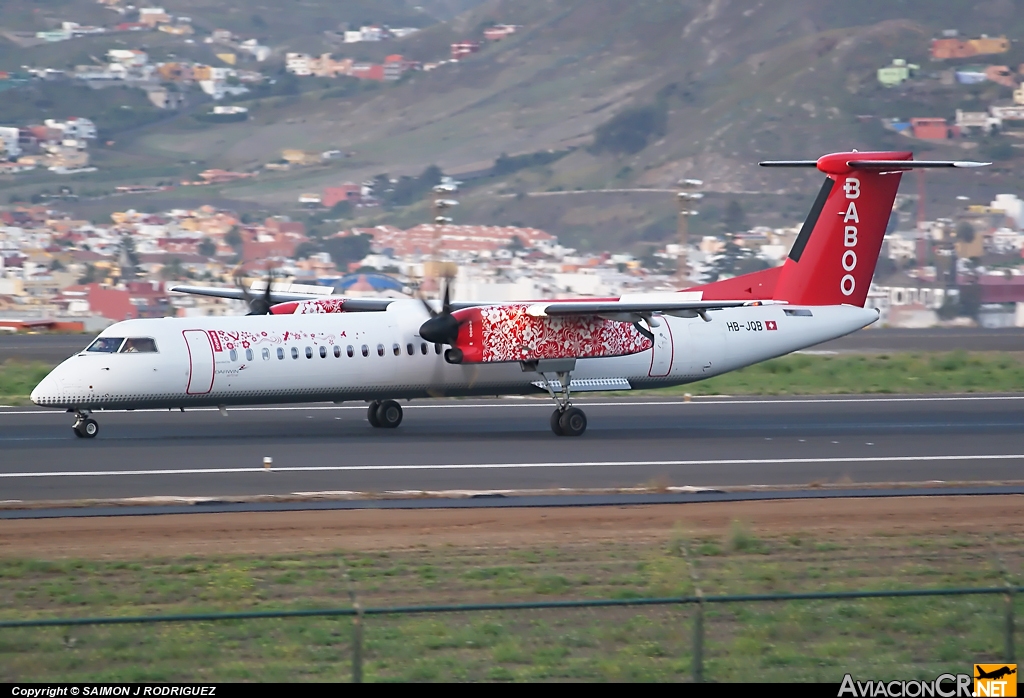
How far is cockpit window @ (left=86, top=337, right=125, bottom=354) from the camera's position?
21781mm

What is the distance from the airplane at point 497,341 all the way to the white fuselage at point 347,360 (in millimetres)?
25

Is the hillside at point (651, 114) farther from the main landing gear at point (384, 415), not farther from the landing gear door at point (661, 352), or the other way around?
the main landing gear at point (384, 415)

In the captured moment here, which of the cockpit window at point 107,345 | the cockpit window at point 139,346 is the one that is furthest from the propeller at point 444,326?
the cockpit window at point 107,345

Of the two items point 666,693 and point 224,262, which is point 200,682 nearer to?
point 666,693

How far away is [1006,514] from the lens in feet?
54.6

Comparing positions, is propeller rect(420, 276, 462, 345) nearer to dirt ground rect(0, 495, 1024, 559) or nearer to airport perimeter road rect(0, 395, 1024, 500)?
airport perimeter road rect(0, 395, 1024, 500)

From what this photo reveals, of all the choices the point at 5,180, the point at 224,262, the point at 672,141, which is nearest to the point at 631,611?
the point at 224,262

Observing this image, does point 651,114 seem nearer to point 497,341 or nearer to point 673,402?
point 673,402

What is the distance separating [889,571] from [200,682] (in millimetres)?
7305

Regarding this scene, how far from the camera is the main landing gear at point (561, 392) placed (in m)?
23.8

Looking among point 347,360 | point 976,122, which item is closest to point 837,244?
point 347,360

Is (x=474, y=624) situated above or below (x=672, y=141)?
below

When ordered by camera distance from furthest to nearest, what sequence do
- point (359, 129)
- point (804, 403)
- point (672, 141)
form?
point (359, 129) → point (672, 141) → point (804, 403)

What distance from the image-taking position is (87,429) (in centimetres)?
2216
